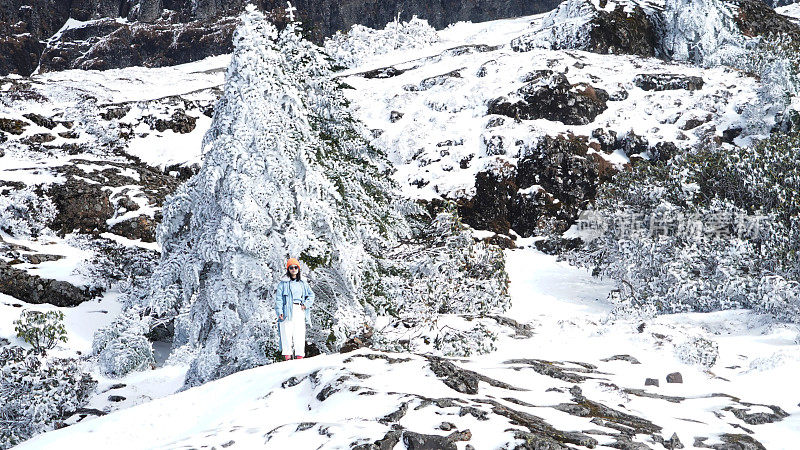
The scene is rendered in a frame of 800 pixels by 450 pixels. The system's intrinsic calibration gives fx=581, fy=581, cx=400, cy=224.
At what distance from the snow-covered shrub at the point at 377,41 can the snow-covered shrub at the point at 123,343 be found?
4041 centimetres

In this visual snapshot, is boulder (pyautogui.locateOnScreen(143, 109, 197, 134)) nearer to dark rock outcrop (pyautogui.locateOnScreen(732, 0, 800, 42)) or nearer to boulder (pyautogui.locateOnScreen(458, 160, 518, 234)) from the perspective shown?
boulder (pyautogui.locateOnScreen(458, 160, 518, 234))

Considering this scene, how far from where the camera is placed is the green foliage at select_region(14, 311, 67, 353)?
1423 cm

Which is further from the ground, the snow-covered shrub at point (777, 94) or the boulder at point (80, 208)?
the snow-covered shrub at point (777, 94)

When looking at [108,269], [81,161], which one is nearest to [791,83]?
[108,269]

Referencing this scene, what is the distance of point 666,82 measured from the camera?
2912cm

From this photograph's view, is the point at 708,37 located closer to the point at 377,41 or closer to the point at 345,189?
the point at 377,41

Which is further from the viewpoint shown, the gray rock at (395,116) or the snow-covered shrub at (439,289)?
the gray rock at (395,116)

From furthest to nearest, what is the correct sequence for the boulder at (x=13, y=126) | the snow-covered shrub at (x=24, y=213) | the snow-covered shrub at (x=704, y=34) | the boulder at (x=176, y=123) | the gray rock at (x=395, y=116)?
the snow-covered shrub at (x=704, y=34) < the boulder at (x=176, y=123) < the gray rock at (x=395, y=116) < the boulder at (x=13, y=126) < the snow-covered shrub at (x=24, y=213)

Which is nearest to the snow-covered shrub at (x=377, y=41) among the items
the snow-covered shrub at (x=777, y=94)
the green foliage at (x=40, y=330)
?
the snow-covered shrub at (x=777, y=94)

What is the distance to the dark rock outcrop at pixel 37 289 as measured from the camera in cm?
1708

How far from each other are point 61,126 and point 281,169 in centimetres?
2460

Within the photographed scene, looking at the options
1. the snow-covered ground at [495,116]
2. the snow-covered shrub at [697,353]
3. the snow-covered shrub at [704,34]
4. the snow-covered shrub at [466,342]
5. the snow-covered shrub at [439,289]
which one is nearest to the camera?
the snow-covered shrub at [697,353]

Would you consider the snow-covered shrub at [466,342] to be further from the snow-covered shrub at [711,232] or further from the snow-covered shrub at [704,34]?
the snow-covered shrub at [704,34]

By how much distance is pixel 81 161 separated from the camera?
2436 cm
